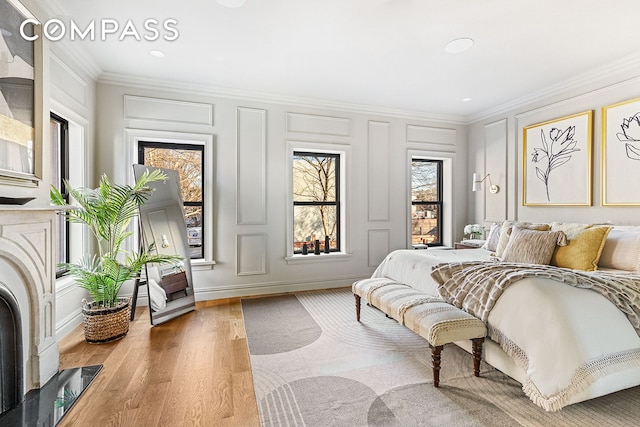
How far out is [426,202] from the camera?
16.9 feet

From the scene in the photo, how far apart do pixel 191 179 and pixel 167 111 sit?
86 centimetres

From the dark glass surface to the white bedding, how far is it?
8.62 ft

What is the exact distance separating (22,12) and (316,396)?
9.85 feet

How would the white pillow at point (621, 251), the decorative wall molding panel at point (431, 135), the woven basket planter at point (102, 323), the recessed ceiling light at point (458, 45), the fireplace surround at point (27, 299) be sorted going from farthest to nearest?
1. the decorative wall molding panel at point (431, 135)
2. the recessed ceiling light at point (458, 45)
3. the woven basket planter at point (102, 323)
4. the white pillow at point (621, 251)
5. the fireplace surround at point (27, 299)

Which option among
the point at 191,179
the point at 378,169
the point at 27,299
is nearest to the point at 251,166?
→ the point at 191,179

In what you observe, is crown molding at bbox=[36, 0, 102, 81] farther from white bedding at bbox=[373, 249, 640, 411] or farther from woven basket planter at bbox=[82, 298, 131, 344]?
white bedding at bbox=[373, 249, 640, 411]

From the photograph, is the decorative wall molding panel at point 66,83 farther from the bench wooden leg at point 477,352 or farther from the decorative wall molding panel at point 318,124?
the bench wooden leg at point 477,352

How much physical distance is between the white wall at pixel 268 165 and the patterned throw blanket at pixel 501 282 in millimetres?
2247

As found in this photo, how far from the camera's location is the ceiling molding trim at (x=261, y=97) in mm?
3559

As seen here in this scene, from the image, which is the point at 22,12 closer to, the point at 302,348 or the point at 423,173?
the point at 302,348

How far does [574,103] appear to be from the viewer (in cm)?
363

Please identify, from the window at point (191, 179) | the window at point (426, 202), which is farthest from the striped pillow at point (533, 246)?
the window at point (191, 179)

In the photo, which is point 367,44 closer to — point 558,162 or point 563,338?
point 563,338

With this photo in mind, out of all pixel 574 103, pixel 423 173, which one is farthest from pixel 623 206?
pixel 423 173
